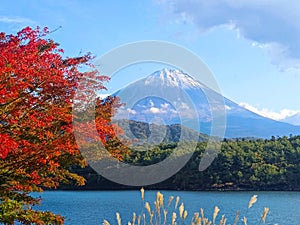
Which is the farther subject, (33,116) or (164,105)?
(164,105)

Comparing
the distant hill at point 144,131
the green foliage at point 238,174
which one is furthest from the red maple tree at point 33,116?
the green foliage at point 238,174

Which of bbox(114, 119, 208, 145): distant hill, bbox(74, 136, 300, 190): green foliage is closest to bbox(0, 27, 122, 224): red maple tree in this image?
bbox(114, 119, 208, 145): distant hill

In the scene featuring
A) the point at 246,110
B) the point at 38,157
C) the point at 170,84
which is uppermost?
the point at 246,110

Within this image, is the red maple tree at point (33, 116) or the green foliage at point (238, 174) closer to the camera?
the red maple tree at point (33, 116)

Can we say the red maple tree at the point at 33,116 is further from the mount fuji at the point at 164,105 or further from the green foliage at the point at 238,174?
the green foliage at the point at 238,174

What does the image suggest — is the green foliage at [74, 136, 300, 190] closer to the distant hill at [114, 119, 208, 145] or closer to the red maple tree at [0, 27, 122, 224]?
the distant hill at [114, 119, 208, 145]

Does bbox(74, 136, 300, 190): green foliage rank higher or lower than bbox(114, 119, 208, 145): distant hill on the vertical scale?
higher

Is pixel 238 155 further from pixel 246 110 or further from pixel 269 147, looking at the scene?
pixel 246 110

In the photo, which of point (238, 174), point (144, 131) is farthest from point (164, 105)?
point (238, 174)

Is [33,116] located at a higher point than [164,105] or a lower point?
lower

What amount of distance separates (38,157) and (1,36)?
241cm

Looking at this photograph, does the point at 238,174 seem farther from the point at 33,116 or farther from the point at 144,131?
the point at 33,116

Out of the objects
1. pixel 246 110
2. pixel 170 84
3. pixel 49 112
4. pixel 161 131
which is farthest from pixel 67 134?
pixel 246 110

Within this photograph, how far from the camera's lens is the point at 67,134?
8656 millimetres
